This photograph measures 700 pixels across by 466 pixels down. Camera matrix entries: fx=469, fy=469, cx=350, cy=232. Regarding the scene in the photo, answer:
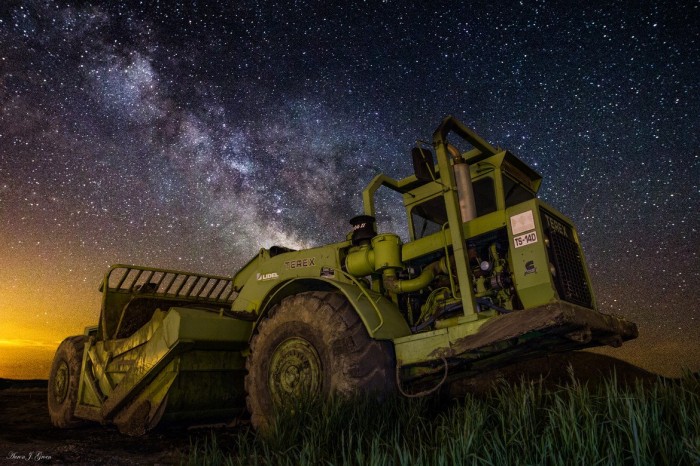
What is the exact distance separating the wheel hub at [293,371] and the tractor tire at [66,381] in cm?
442

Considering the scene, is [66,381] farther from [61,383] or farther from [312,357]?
[312,357]

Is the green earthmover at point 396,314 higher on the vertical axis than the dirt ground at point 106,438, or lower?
higher

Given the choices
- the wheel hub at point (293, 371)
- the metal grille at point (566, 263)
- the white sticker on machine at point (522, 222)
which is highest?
the white sticker on machine at point (522, 222)

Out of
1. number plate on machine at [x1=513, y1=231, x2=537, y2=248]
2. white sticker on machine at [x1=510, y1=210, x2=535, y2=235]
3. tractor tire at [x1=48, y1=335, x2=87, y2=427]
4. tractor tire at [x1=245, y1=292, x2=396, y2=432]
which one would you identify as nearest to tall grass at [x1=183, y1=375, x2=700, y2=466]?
tractor tire at [x1=245, y1=292, x2=396, y2=432]

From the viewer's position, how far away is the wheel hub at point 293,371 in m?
4.62

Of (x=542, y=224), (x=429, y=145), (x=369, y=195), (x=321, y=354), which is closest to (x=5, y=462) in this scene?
(x=321, y=354)

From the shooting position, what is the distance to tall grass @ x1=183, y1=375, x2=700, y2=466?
2564mm

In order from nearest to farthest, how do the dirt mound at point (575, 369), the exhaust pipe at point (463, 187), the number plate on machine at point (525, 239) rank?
the number plate on machine at point (525, 239)
the exhaust pipe at point (463, 187)
the dirt mound at point (575, 369)

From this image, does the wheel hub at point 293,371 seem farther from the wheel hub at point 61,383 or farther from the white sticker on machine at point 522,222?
the wheel hub at point 61,383

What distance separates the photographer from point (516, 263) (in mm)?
4500
